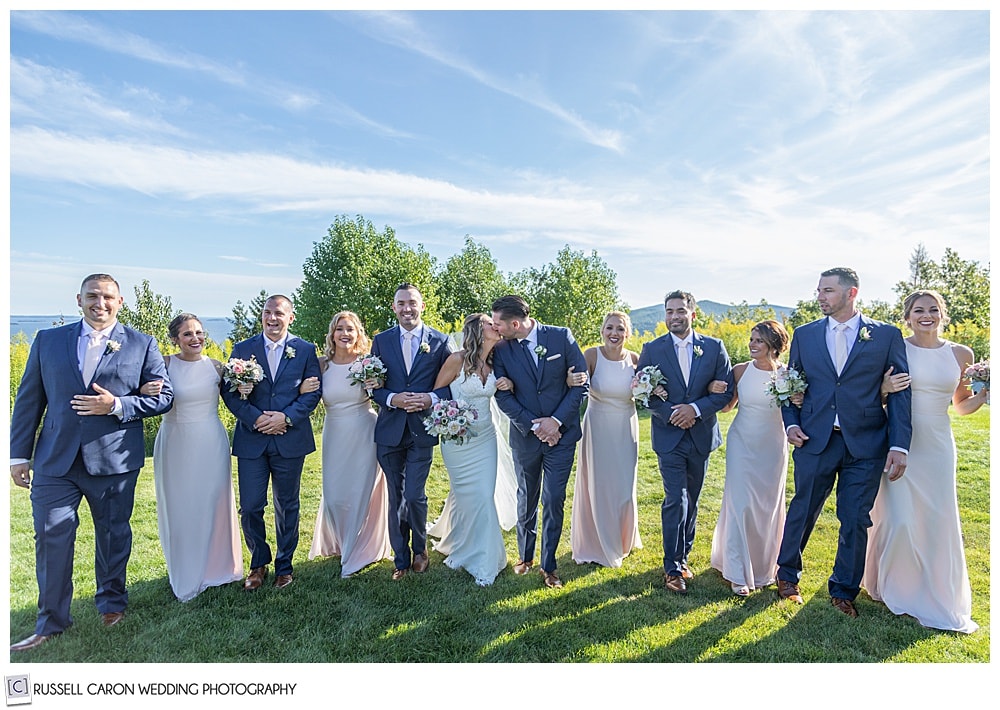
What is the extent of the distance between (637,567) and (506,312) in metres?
2.69

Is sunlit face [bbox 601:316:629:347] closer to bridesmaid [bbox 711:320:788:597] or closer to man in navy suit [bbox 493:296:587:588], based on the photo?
man in navy suit [bbox 493:296:587:588]

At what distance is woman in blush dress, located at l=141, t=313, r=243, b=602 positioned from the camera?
514cm

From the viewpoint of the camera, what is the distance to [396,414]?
5.44m

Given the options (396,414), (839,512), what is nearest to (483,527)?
(396,414)

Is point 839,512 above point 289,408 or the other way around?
the other way around

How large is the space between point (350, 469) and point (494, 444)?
4.38 ft

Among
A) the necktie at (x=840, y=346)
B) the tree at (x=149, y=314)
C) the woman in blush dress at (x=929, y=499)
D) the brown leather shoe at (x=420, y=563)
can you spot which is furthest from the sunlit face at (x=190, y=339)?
the tree at (x=149, y=314)

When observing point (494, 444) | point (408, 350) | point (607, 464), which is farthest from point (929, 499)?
point (408, 350)

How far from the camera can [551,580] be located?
5.38 m

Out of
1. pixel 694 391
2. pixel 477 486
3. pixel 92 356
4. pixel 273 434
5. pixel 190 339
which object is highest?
pixel 190 339

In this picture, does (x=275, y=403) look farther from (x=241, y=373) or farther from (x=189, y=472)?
(x=189, y=472)

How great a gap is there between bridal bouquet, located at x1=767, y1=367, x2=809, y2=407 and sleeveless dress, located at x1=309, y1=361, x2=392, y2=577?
3462mm
